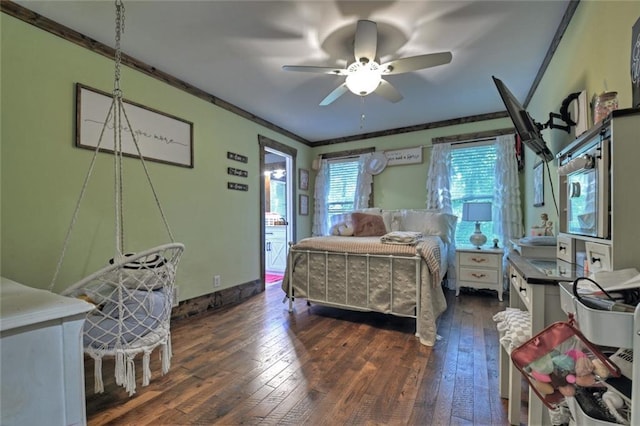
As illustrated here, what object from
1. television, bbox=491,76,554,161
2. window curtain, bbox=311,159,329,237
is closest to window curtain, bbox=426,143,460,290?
window curtain, bbox=311,159,329,237

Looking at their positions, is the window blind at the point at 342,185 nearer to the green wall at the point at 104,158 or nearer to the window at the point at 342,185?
the window at the point at 342,185

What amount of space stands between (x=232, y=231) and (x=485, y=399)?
2.98 meters

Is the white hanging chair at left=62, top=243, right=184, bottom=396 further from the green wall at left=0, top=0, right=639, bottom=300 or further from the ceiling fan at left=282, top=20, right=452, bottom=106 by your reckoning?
the ceiling fan at left=282, top=20, right=452, bottom=106

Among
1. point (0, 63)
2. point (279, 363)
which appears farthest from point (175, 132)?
point (279, 363)

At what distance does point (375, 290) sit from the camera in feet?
8.87

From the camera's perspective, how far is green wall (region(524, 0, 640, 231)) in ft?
4.25

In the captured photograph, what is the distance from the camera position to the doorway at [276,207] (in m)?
4.12

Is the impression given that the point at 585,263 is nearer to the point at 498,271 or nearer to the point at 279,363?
the point at 279,363

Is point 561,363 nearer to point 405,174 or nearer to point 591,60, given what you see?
point 591,60

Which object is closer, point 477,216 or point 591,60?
point 591,60

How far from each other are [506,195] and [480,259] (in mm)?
947

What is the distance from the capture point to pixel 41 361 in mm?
813

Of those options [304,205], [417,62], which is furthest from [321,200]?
[417,62]

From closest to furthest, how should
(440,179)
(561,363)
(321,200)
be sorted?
(561,363) < (440,179) < (321,200)
